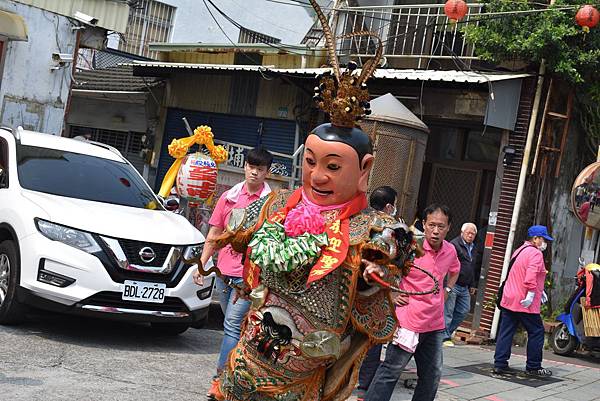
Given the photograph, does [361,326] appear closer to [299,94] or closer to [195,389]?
[195,389]

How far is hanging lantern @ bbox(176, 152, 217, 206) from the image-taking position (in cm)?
1112

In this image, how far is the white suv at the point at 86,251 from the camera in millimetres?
7488

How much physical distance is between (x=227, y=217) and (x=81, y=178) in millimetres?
2747

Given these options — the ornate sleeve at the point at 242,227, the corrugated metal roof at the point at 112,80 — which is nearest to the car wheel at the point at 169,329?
the ornate sleeve at the point at 242,227

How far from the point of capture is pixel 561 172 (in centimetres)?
1305

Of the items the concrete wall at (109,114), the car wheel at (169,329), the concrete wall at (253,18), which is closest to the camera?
the car wheel at (169,329)

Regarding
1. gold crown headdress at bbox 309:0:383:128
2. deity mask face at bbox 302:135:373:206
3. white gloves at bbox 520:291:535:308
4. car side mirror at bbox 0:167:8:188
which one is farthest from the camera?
white gloves at bbox 520:291:535:308

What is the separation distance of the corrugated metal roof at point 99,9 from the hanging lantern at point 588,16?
8.23 metres

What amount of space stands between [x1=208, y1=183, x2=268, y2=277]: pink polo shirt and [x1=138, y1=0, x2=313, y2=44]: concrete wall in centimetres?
1896

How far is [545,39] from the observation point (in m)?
11.7

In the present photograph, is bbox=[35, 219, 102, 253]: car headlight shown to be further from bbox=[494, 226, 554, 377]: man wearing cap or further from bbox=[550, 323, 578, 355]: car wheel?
bbox=[550, 323, 578, 355]: car wheel

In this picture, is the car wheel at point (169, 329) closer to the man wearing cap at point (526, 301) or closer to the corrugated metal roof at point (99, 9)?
the man wearing cap at point (526, 301)

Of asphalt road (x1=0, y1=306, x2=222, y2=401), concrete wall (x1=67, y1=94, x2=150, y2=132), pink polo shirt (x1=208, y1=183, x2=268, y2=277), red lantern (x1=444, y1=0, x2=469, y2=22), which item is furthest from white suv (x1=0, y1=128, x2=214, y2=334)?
concrete wall (x1=67, y1=94, x2=150, y2=132)

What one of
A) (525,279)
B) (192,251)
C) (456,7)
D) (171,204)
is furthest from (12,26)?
(525,279)
